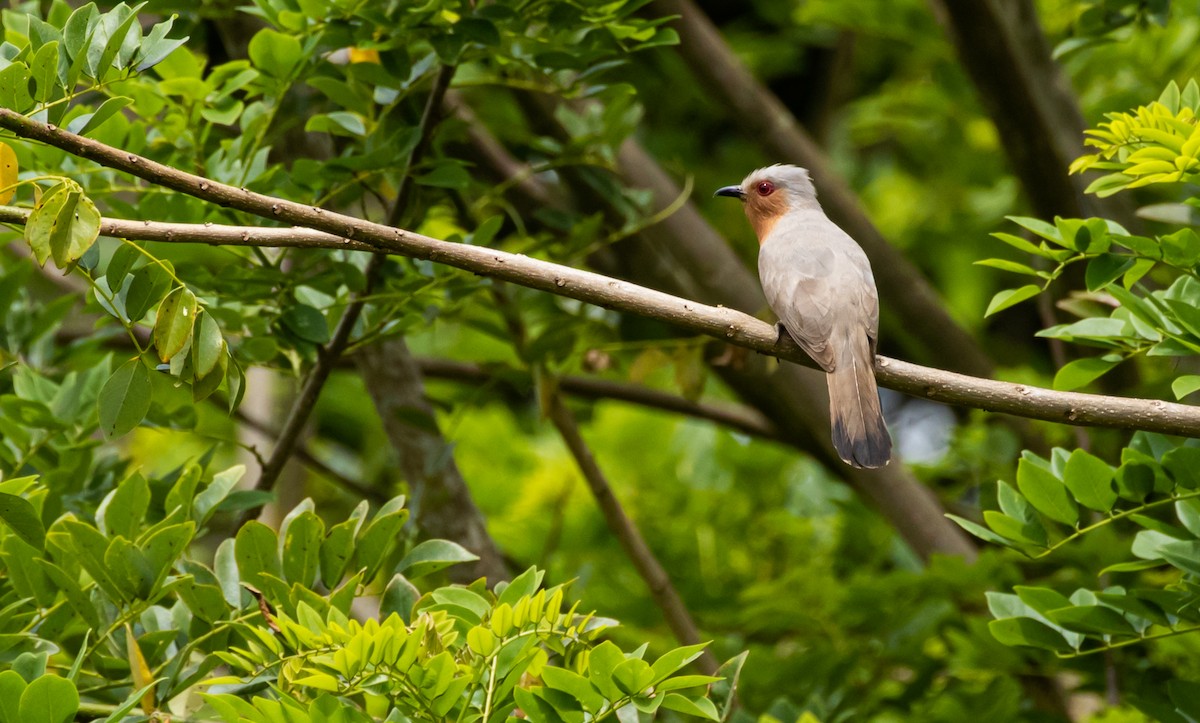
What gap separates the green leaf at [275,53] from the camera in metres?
2.81

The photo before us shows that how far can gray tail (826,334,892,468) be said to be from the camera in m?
3.07

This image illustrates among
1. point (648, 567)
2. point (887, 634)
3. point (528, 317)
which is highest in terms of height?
point (528, 317)

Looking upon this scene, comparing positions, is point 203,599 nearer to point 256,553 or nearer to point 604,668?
point 256,553

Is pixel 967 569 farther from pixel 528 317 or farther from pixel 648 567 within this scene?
pixel 528 317

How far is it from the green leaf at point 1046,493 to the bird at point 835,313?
0.42m

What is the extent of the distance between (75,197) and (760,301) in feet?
9.66

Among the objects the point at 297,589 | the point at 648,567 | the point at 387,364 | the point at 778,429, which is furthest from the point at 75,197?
the point at 778,429

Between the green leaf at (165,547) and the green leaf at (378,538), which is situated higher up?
the green leaf at (165,547)

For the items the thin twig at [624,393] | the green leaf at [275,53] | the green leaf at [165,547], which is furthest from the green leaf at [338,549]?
the thin twig at [624,393]

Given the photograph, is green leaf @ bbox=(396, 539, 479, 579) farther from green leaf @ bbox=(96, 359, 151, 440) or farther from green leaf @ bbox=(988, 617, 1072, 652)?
green leaf @ bbox=(988, 617, 1072, 652)

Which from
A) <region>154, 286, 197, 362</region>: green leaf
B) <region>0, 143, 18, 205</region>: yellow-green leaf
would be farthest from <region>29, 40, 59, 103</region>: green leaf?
<region>154, 286, 197, 362</region>: green leaf

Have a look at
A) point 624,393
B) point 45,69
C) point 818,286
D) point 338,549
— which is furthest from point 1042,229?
point 624,393

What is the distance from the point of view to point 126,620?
238cm

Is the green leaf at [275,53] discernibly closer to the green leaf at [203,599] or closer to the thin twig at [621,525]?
the green leaf at [203,599]
